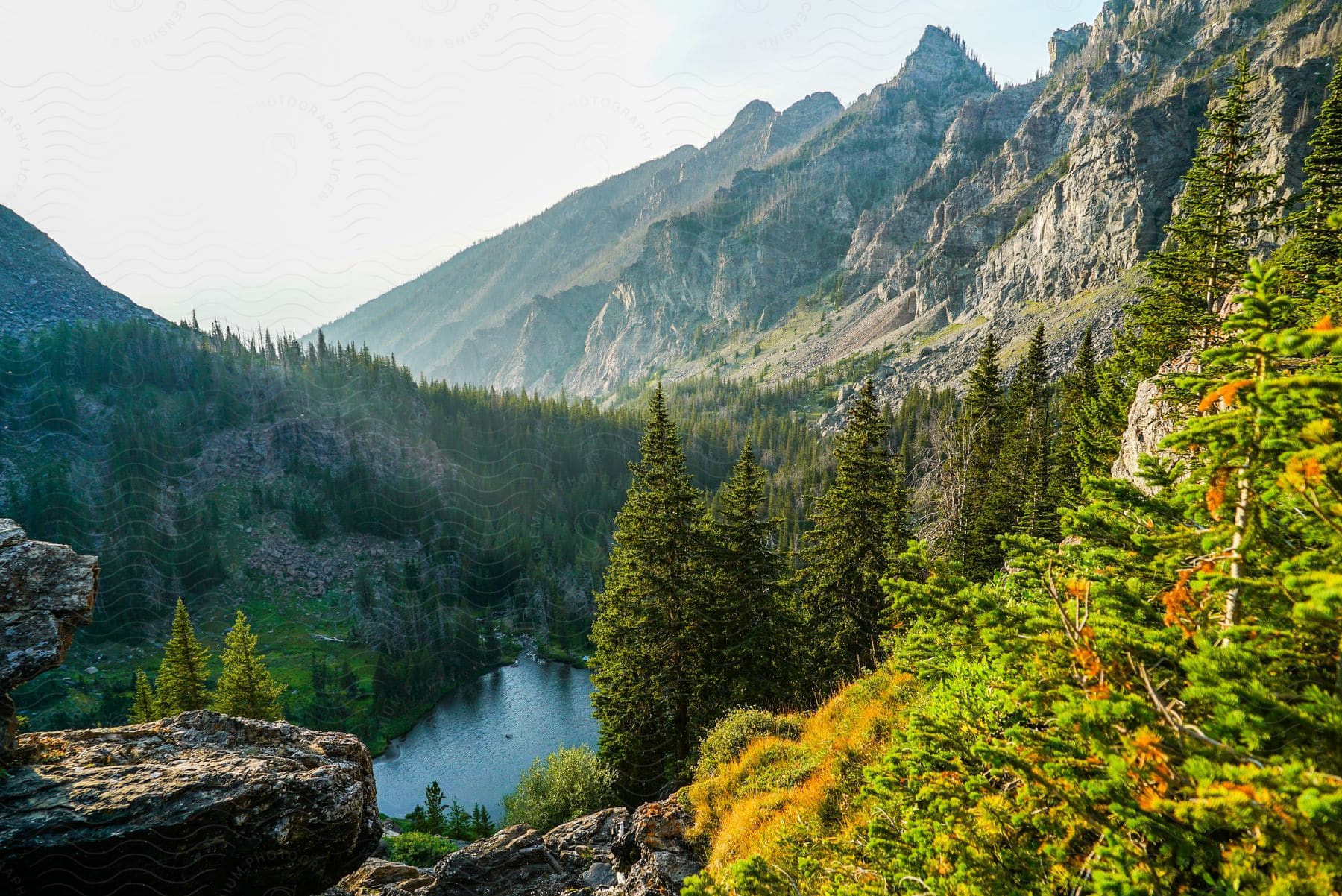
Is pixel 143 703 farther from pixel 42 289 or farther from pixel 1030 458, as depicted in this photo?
pixel 42 289

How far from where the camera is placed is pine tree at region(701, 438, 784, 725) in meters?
25.0

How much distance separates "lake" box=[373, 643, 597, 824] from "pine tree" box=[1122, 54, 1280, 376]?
157ft

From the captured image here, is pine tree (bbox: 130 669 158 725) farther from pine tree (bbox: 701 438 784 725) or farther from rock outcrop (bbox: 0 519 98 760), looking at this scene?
pine tree (bbox: 701 438 784 725)

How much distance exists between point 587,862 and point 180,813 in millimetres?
9903

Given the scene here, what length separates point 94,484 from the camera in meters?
103

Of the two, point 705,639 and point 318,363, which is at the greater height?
point 318,363

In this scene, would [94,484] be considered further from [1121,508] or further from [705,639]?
[1121,508]

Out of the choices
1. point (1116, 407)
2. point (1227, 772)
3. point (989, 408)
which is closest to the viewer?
point (1227, 772)

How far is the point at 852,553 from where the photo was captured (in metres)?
27.6

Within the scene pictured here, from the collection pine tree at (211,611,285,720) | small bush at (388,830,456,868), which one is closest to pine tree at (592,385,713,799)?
small bush at (388,830,456,868)

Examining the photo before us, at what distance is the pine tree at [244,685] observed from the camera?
100 feet

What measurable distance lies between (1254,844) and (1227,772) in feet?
1.89

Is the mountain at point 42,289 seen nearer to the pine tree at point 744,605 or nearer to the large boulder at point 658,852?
the pine tree at point 744,605

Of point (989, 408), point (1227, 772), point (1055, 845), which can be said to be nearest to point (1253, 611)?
point (1227, 772)
